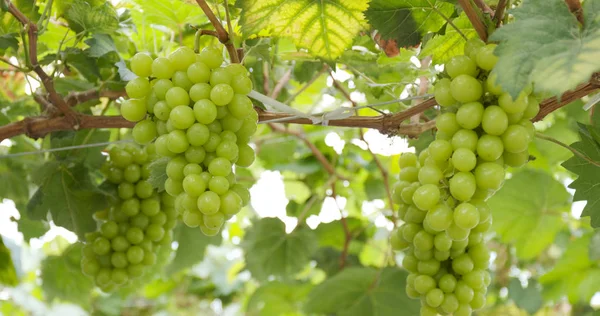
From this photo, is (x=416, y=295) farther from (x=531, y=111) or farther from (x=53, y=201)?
(x=53, y=201)

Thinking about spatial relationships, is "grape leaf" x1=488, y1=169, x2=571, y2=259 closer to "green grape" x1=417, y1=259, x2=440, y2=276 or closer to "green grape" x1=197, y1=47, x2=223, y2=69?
"green grape" x1=417, y1=259, x2=440, y2=276

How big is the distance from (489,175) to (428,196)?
0.20 ft

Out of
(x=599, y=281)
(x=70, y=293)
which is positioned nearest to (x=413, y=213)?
(x=70, y=293)

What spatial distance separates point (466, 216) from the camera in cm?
57

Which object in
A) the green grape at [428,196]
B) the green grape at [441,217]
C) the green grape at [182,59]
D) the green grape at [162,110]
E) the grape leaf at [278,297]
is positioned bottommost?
the grape leaf at [278,297]

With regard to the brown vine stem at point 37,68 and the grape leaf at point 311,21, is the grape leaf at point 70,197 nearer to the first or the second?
the brown vine stem at point 37,68

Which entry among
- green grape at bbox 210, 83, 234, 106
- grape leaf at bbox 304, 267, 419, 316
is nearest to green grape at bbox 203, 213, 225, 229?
green grape at bbox 210, 83, 234, 106

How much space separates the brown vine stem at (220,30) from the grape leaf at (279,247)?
861mm

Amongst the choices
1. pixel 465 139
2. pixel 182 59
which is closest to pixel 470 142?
pixel 465 139

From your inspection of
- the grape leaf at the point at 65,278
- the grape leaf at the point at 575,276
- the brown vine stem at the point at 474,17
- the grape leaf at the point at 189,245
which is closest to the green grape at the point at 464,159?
the brown vine stem at the point at 474,17

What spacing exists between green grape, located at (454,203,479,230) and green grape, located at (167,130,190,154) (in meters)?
0.29

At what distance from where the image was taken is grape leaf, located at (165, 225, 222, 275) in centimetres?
145

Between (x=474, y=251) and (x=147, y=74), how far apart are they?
464mm

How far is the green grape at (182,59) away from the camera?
65 centimetres
